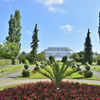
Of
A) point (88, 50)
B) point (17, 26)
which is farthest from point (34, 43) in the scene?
point (88, 50)

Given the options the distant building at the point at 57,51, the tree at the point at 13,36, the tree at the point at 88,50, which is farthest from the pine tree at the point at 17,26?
the distant building at the point at 57,51

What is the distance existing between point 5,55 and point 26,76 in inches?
1284

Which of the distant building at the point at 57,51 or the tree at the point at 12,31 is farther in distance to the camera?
the distant building at the point at 57,51

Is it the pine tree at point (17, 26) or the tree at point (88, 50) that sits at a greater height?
the pine tree at point (17, 26)

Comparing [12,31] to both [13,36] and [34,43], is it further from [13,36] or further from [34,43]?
[34,43]

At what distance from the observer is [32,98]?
5344 mm

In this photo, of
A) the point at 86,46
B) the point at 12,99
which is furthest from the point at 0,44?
the point at 12,99

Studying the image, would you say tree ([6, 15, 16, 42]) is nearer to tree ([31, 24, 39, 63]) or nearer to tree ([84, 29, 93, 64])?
tree ([31, 24, 39, 63])

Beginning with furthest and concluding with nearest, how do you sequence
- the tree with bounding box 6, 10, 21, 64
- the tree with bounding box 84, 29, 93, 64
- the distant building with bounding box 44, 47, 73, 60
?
the distant building with bounding box 44, 47, 73, 60
the tree with bounding box 84, 29, 93, 64
the tree with bounding box 6, 10, 21, 64

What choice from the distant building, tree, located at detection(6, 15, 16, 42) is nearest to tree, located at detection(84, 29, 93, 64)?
tree, located at detection(6, 15, 16, 42)

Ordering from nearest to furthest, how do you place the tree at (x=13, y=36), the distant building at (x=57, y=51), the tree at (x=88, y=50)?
the tree at (x=13, y=36) < the tree at (x=88, y=50) < the distant building at (x=57, y=51)

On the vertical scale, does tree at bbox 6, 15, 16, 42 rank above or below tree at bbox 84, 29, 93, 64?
above

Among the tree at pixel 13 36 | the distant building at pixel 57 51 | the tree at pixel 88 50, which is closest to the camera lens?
the tree at pixel 13 36

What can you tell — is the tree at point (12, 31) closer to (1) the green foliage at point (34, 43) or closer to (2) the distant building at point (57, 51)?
(1) the green foliage at point (34, 43)
